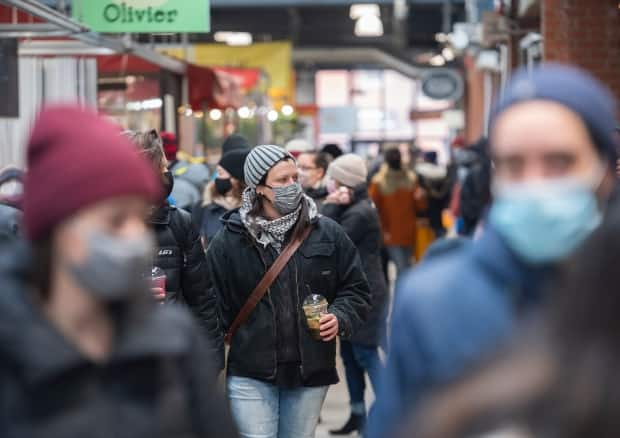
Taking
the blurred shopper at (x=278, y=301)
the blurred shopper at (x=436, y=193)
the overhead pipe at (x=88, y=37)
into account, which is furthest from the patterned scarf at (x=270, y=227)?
the blurred shopper at (x=436, y=193)

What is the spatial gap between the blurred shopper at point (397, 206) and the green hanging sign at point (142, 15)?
14.6 ft

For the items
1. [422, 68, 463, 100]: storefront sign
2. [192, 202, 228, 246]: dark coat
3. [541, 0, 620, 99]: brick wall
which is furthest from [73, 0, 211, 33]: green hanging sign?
[422, 68, 463, 100]: storefront sign

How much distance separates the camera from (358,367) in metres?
9.72

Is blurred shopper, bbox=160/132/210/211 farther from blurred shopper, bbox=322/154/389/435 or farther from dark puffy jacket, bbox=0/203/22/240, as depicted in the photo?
dark puffy jacket, bbox=0/203/22/240

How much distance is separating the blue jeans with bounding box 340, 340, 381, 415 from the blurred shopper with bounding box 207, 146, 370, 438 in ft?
→ 9.37

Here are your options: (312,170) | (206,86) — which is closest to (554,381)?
(312,170)

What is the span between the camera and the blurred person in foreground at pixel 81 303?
2822mm

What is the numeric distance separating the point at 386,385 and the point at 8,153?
8.59 meters

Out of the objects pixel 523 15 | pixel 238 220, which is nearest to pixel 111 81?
pixel 523 15

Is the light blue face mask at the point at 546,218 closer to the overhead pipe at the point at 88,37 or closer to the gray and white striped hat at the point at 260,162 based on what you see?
the gray and white striped hat at the point at 260,162

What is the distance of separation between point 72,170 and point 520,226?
3.02 feet

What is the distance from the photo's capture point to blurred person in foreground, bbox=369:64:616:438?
2.85 metres

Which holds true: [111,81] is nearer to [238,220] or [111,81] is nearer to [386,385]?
[238,220]

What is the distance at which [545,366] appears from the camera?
223 cm
